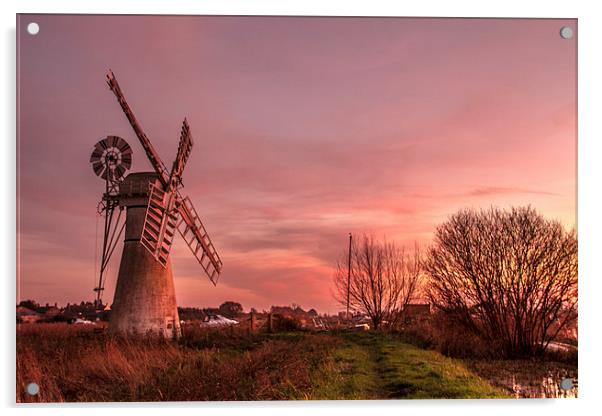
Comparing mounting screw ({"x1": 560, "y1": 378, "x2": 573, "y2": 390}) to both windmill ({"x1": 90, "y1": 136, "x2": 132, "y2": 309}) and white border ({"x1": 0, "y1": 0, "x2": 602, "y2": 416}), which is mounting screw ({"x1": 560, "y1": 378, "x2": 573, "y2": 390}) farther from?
windmill ({"x1": 90, "y1": 136, "x2": 132, "y2": 309})

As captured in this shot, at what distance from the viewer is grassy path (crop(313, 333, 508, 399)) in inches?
297

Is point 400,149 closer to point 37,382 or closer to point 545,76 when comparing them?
point 545,76

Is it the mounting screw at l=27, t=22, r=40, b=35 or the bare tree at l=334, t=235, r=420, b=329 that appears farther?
the bare tree at l=334, t=235, r=420, b=329

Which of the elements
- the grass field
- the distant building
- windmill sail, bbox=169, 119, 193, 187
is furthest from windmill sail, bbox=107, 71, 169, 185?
the distant building

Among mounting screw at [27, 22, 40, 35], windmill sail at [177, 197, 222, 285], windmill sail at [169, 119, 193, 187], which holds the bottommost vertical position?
windmill sail at [177, 197, 222, 285]

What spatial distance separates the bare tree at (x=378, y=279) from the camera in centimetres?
848

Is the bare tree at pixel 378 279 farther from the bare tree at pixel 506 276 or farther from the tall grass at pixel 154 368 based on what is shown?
the tall grass at pixel 154 368

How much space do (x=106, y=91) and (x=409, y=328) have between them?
5.91 meters

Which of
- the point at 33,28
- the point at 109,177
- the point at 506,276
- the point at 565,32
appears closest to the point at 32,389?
the point at 109,177

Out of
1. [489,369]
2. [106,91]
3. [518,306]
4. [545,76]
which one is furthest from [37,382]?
[545,76]

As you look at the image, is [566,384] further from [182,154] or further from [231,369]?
[182,154]

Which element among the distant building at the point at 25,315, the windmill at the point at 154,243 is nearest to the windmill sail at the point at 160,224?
the windmill at the point at 154,243

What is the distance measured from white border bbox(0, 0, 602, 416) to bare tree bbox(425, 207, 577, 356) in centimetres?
41

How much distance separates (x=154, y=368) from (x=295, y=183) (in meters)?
3.31
